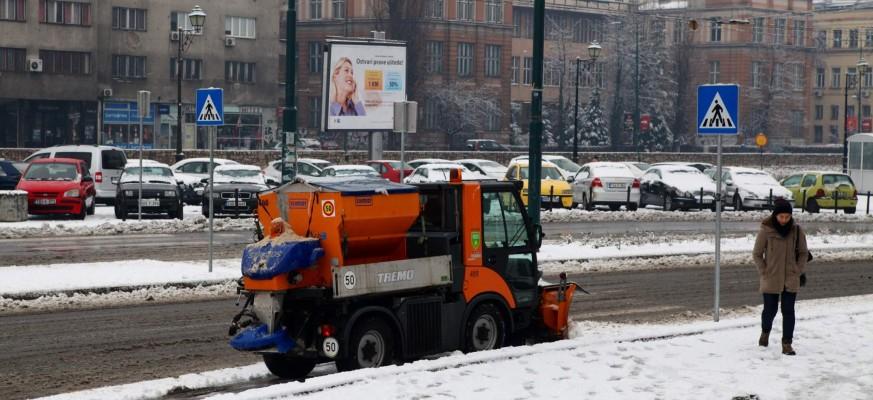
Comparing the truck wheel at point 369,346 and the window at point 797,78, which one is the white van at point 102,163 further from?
the window at point 797,78

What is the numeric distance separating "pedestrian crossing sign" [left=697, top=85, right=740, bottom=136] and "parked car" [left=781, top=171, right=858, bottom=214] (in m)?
31.0

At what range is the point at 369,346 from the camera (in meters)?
12.7

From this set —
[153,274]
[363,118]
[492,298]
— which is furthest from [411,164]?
[492,298]

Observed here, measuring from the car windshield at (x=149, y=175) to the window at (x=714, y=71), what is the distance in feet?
299

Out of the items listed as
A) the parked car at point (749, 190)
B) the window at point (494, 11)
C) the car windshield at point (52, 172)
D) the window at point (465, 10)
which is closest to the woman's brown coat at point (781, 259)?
the car windshield at point (52, 172)

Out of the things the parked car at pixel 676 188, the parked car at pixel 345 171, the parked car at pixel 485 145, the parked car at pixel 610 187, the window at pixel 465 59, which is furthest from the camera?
the window at pixel 465 59

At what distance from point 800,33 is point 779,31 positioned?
2.97 m

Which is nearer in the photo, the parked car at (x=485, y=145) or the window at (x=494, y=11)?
the parked car at (x=485, y=145)

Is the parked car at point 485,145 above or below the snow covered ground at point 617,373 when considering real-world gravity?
above

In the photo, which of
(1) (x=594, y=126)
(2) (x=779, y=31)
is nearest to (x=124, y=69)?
(1) (x=594, y=126)

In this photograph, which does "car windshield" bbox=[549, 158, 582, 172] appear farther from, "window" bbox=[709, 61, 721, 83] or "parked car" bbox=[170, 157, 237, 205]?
"window" bbox=[709, 61, 721, 83]

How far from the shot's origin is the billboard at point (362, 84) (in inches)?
2047

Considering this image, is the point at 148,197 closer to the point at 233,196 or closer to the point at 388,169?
the point at 233,196

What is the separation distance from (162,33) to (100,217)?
152 feet
